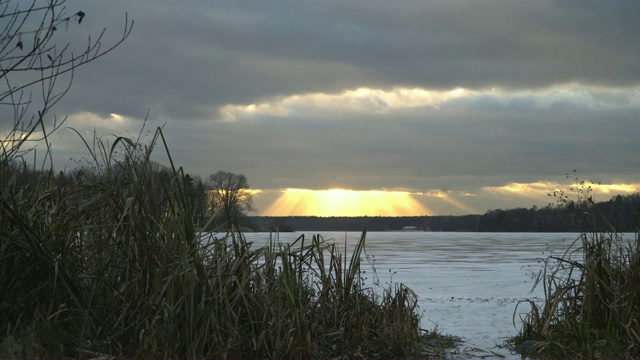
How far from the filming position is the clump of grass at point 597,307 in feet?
19.8

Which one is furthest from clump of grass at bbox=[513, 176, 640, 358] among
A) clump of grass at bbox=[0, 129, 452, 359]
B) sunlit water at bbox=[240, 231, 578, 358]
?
clump of grass at bbox=[0, 129, 452, 359]

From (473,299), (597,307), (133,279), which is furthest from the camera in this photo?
(473,299)

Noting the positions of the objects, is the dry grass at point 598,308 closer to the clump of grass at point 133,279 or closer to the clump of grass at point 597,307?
the clump of grass at point 597,307

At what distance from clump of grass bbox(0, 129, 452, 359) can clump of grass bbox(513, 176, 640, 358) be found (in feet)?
6.94

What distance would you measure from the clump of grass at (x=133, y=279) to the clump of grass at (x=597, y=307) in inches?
83.2

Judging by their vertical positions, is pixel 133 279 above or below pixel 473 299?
above

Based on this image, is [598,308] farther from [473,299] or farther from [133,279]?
[473,299]

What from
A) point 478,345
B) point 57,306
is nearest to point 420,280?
point 478,345

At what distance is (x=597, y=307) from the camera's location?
21.5 ft

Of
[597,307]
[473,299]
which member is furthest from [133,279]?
[473,299]

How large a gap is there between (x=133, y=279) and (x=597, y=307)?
4411 mm

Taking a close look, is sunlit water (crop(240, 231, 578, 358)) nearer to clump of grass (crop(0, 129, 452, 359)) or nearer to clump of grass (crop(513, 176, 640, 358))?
clump of grass (crop(513, 176, 640, 358))

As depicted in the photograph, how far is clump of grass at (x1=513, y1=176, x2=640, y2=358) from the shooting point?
19.8ft

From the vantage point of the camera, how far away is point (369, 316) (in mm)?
6566
